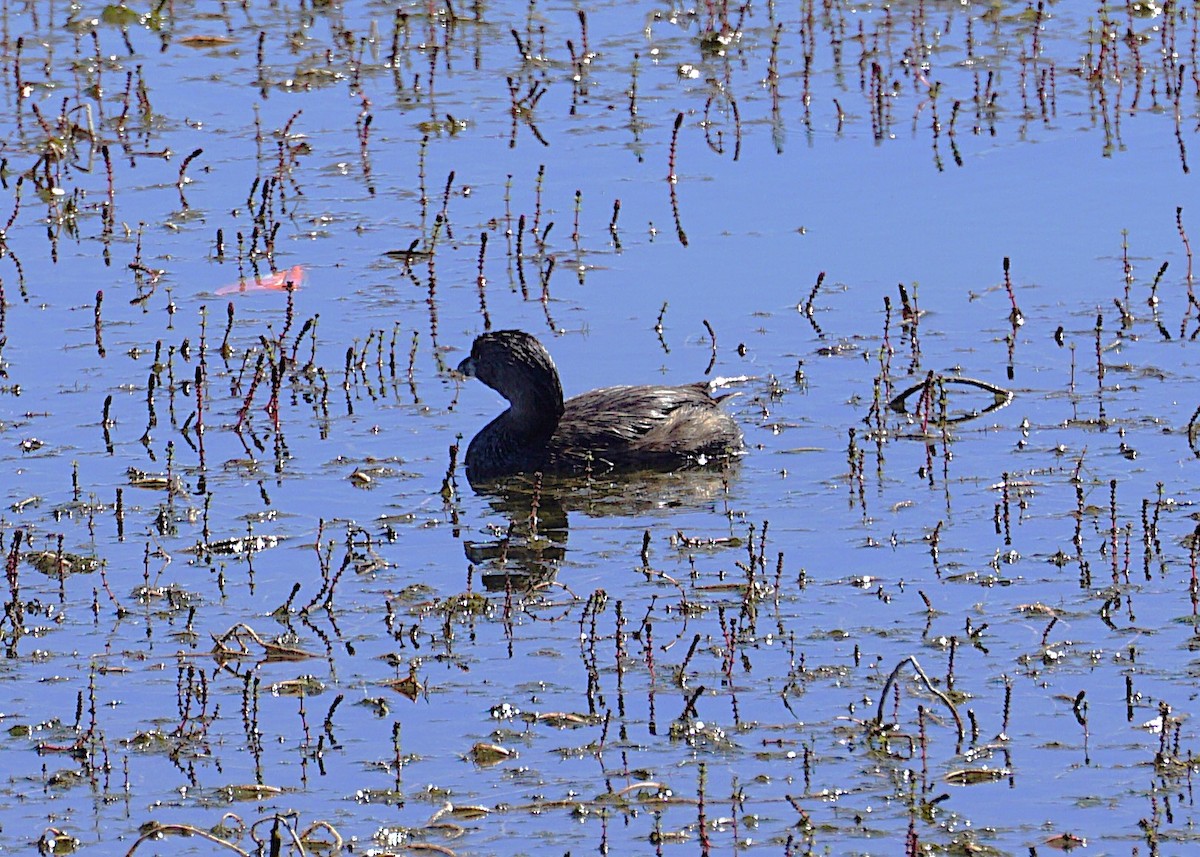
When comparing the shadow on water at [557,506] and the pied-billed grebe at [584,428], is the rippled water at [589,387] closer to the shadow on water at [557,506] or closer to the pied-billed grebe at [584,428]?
the shadow on water at [557,506]

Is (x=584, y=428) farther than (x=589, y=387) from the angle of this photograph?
No

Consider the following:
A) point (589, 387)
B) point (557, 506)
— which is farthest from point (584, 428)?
point (589, 387)

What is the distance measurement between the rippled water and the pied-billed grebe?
7.0 inches

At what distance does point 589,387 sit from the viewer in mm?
13375

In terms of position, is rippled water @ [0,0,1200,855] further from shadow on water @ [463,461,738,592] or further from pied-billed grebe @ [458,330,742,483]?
pied-billed grebe @ [458,330,742,483]

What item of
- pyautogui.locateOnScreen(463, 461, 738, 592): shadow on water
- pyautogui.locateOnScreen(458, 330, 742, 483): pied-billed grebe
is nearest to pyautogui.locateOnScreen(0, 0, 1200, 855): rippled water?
pyautogui.locateOnScreen(463, 461, 738, 592): shadow on water

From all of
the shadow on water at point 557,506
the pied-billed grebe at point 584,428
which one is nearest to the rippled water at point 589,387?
the shadow on water at point 557,506

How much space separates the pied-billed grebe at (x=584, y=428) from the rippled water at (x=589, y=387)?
0.18m

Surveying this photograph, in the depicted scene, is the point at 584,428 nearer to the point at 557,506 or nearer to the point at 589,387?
the point at 557,506

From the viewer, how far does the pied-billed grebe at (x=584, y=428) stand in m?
12.4

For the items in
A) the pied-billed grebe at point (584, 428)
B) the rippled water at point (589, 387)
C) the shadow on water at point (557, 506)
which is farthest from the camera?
the pied-billed grebe at point (584, 428)

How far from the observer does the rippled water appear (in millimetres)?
8422

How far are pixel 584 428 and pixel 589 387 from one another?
92cm

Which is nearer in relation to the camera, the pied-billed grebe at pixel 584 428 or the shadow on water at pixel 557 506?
the shadow on water at pixel 557 506
